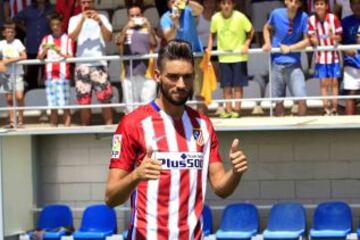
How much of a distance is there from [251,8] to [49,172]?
11.0 feet

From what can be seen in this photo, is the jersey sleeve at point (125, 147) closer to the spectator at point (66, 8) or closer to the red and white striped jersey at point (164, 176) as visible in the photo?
the red and white striped jersey at point (164, 176)

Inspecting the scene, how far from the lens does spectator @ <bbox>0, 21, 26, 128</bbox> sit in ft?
41.3

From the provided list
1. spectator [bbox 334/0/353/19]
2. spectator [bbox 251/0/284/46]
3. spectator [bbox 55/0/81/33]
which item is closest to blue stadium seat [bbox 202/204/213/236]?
spectator [bbox 251/0/284/46]

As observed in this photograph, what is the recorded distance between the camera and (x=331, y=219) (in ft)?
38.5

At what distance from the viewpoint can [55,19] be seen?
41.5 ft

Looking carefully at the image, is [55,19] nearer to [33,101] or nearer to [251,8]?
[33,101]

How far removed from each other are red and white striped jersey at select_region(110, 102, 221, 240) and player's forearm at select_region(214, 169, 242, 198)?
A: 0.39 ft

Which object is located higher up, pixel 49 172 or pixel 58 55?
pixel 58 55

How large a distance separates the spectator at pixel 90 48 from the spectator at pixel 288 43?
1947 mm

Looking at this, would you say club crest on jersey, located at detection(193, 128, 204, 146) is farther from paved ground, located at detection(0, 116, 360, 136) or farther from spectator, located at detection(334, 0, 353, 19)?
spectator, located at detection(334, 0, 353, 19)

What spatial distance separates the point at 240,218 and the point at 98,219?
1.75 m

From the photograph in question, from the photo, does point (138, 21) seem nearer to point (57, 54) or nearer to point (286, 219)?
point (57, 54)

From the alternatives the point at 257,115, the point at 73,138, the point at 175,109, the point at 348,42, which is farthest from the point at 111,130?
the point at 175,109

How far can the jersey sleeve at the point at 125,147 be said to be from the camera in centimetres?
521
